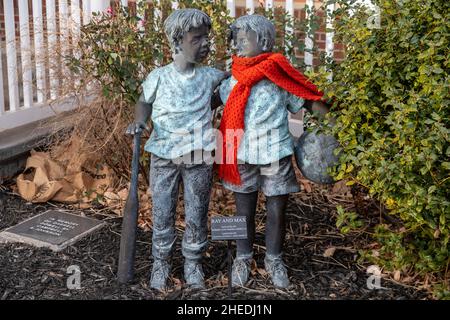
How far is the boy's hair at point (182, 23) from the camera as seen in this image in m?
3.22

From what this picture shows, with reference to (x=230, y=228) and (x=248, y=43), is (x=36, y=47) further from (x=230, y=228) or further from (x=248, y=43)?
(x=230, y=228)

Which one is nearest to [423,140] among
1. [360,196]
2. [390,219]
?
[390,219]

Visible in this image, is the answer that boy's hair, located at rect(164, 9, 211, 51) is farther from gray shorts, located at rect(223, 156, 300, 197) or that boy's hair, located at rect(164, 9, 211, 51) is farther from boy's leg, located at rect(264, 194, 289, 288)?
boy's leg, located at rect(264, 194, 289, 288)


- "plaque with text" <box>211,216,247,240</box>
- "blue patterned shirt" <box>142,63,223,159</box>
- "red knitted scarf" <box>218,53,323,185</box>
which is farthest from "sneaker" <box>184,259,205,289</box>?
"blue patterned shirt" <box>142,63,223,159</box>

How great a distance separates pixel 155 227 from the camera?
137 inches

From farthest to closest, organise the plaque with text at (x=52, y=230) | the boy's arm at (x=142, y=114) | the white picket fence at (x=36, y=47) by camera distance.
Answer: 1. the white picket fence at (x=36, y=47)
2. the plaque with text at (x=52, y=230)
3. the boy's arm at (x=142, y=114)

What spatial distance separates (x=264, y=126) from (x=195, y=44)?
52 centimetres

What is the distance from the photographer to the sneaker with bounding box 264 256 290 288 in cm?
349

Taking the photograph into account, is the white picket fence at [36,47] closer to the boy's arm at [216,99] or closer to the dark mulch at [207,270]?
the dark mulch at [207,270]

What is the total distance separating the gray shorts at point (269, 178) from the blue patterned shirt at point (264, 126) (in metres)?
0.06

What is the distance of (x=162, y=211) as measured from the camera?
3443 mm

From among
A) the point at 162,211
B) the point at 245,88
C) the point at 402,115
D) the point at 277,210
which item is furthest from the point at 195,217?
the point at 402,115

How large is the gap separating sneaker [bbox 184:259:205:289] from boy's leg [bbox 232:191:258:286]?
0.17 meters

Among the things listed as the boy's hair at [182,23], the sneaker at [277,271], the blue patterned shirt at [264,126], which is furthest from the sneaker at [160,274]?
the boy's hair at [182,23]
